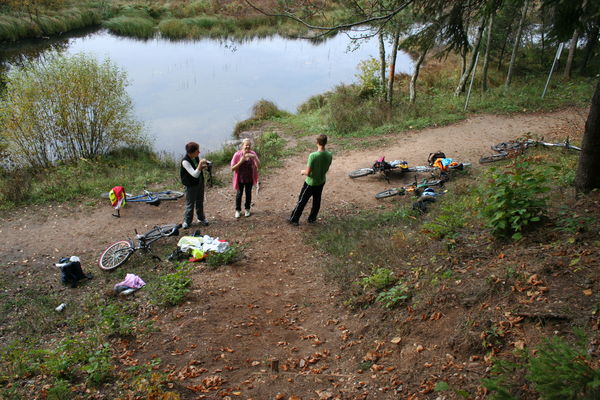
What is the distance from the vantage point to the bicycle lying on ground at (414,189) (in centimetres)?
1009

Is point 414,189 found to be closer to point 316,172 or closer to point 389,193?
point 389,193

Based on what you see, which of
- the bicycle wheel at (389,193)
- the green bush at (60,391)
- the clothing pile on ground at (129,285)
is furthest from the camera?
the bicycle wheel at (389,193)

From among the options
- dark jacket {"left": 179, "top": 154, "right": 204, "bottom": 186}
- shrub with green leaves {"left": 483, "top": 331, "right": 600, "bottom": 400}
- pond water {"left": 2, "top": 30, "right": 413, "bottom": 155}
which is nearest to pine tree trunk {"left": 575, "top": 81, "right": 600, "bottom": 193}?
shrub with green leaves {"left": 483, "top": 331, "right": 600, "bottom": 400}

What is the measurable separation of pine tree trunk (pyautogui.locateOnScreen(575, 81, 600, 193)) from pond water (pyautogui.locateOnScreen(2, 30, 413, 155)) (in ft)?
42.4

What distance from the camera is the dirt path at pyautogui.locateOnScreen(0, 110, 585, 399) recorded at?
14.7 feet

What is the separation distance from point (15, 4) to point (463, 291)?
34078mm

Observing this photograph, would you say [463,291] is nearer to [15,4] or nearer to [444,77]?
[444,77]

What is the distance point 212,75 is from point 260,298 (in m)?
23.3

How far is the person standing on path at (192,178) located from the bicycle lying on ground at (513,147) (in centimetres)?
762

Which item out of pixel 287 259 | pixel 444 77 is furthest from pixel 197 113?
pixel 287 259

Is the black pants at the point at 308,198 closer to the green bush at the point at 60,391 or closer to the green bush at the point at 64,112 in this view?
the green bush at the point at 60,391

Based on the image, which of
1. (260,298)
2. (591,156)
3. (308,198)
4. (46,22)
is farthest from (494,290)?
(46,22)

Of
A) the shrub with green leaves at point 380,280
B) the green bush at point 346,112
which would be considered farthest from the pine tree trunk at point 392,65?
the shrub with green leaves at point 380,280

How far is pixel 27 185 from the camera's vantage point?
446 inches
